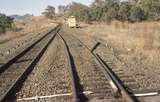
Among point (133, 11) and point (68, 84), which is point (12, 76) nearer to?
point (68, 84)

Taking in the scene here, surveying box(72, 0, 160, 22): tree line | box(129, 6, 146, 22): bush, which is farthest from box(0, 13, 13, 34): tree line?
box(129, 6, 146, 22): bush

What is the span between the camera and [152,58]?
16.2m

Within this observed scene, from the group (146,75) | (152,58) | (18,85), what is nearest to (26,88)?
(18,85)

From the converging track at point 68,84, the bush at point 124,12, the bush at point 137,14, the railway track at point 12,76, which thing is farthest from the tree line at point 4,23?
the converging track at point 68,84

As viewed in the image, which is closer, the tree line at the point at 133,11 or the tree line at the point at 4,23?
the tree line at the point at 133,11

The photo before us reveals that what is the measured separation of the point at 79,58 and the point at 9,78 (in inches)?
199

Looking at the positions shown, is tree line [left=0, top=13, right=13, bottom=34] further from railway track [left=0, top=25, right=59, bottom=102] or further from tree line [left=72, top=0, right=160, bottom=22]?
railway track [left=0, top=25, right=59, bottom=102]

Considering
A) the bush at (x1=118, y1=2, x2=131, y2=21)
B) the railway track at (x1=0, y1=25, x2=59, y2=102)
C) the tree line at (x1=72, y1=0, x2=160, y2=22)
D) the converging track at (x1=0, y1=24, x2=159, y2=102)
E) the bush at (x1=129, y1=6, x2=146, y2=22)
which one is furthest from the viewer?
the bush at (x1=118, y1=2, x2=131, y2=21)

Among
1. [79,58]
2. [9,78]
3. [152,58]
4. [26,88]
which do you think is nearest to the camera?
[26,88]

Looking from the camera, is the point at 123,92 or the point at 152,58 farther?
the point at 152,58

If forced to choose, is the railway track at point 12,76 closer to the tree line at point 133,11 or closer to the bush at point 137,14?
the tree line at point 133,11

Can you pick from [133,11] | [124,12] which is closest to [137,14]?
[133,11]

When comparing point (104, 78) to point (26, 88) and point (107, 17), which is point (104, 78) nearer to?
point (26, 88)

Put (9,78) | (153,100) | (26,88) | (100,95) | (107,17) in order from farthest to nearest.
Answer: (107,17)
(9,78)
(26,88)
(100,95)
(153,100)
